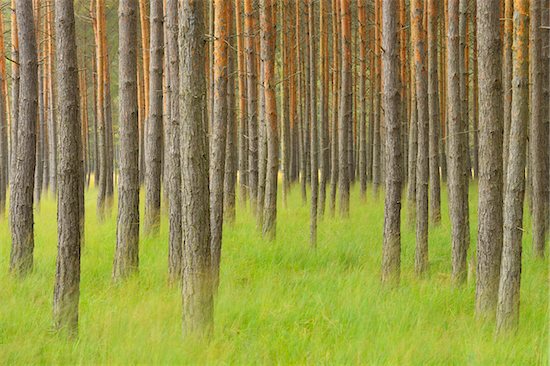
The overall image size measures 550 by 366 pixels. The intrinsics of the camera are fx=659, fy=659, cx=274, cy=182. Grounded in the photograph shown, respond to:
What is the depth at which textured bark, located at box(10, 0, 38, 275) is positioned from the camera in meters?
8.35

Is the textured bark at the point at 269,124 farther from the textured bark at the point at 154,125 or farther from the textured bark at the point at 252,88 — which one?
the textured bark at the point at 154,125

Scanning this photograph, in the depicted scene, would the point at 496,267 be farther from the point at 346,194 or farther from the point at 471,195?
the point at 471,195

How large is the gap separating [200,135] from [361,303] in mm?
2547

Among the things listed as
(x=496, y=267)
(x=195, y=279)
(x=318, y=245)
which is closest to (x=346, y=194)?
(x=318, y=245)

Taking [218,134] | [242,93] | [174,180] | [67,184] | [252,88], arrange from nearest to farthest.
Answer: [67,184], [174,180], [218,134], [252,88], [242,93]

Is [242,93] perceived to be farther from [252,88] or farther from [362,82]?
[362,82]

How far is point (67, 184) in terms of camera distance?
5992 mm

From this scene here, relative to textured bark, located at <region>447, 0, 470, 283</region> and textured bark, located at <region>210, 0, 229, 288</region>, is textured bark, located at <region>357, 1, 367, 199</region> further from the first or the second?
textured bark, located at <region>210, 0, 229, 288</region>

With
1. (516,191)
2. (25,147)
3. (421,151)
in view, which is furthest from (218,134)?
(516,191)

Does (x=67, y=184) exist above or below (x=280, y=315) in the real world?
above

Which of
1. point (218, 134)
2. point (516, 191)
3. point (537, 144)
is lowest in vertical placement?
point (516, 191)

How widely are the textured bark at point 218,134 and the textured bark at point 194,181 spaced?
1.76 m

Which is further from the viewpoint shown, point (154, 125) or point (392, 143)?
point (154, 125)

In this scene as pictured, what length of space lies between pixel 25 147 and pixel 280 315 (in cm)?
429
